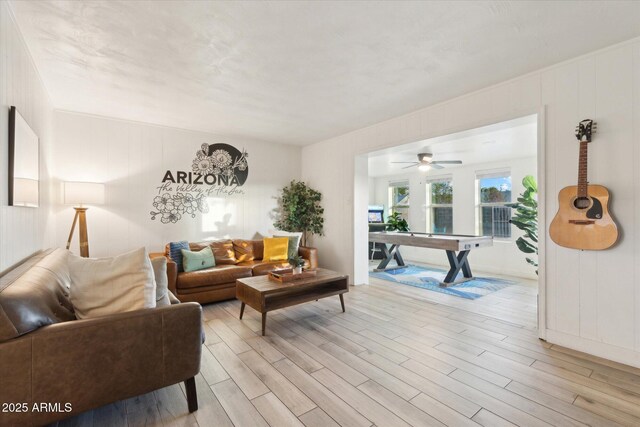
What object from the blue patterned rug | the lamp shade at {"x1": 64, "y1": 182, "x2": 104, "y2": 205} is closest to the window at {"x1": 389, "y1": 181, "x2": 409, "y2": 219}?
the blue patterned rug

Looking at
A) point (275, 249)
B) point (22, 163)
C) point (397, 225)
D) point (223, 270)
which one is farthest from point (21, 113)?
point (397, 225)

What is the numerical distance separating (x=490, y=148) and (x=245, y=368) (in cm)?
505

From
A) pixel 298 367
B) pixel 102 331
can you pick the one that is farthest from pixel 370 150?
pixel 102 331

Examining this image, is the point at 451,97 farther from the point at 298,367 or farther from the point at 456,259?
the point at 298,367

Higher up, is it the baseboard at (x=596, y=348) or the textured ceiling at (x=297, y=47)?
the textured ceiling at (x=297, y=47)

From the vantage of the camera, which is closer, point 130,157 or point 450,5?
point 450,5

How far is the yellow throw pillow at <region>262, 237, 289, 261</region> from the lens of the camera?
4.58m

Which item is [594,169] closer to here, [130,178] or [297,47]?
[297,47]

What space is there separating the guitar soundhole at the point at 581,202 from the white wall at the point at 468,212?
325 cm

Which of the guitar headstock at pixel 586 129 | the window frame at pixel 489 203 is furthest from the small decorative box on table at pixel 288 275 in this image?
the window frame at pixel 489 203

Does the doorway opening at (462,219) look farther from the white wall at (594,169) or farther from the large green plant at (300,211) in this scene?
the large green plant at (300,211)

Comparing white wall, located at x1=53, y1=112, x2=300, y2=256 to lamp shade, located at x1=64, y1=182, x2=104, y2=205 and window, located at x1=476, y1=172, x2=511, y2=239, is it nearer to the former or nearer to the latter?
lamp shade, located at x1=64, y1=182, x2=104, y2=205

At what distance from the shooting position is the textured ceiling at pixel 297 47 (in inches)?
75.9

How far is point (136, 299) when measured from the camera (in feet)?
5.58
